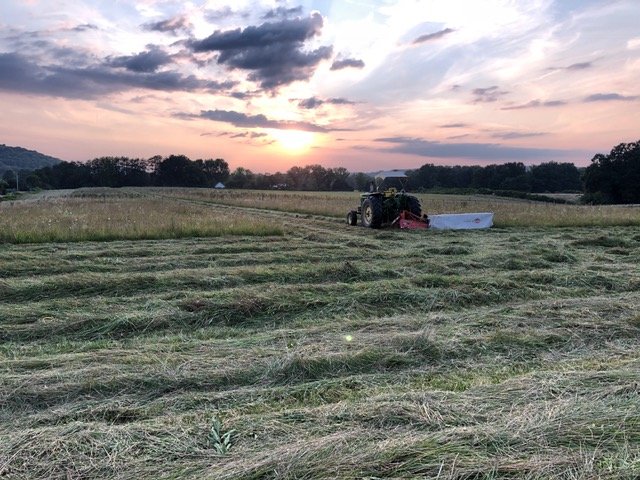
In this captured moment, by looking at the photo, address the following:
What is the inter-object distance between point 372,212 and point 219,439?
12617mm

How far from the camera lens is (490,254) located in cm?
995

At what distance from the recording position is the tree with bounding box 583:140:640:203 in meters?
53.3

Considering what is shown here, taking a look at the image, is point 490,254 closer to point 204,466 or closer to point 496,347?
point 496,347

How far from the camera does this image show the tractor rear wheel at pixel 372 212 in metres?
14.9

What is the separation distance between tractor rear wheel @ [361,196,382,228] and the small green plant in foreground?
40.8 ft

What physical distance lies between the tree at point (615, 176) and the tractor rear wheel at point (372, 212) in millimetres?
46150

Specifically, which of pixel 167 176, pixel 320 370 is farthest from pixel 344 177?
pixel 320 370

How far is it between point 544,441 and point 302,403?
5.03 ft

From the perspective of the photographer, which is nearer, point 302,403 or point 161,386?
point 302,403

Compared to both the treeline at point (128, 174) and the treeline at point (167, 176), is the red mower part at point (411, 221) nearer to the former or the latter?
the treeline at point (167, 176)

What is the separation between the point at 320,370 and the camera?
12.8ft

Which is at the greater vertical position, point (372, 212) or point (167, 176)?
point (167, 176)

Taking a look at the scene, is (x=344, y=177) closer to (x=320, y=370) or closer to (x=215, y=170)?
(x=215, y=170)

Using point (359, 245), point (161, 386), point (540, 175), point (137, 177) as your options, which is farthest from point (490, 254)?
point (137, 177)
